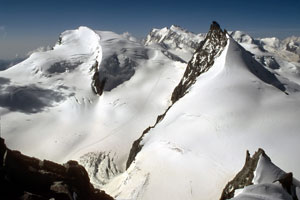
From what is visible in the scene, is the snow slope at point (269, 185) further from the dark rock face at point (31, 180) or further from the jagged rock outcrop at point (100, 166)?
the jagged rock outcrop at point (100, 166)

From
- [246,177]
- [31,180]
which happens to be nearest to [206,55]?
[246,177]

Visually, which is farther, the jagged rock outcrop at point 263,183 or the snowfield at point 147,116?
the snowfield at point 147,116

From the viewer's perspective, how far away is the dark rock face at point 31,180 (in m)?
12.5

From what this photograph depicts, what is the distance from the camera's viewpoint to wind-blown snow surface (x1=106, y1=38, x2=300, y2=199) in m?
21.4

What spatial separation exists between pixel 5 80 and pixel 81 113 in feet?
65.4

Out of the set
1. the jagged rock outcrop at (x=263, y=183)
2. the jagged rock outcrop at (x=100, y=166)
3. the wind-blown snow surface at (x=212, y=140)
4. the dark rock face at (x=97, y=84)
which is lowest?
the jagged rock outcrop at (x=100, y=166)

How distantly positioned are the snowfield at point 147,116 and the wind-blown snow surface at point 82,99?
0.20m

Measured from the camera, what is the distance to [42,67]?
64.3 meters

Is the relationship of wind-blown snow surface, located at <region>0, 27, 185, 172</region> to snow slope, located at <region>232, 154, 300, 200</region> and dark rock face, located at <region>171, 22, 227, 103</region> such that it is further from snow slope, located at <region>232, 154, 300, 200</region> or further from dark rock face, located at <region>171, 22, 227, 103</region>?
snow slope, located at <region>232, 154, 300, 200</region>

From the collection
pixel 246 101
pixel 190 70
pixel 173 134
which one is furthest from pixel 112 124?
pixel 246 101

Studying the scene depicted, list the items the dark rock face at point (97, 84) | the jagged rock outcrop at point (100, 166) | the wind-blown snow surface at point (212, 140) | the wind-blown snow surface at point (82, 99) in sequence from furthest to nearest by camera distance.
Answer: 1. the dark rock face at point (97, 84)
2. the wind-blown snow surface at point (82, 99)
3. the jagged rock outcrop at point (100, 166)
4. the wind-blown snow surface at point (212, 140)

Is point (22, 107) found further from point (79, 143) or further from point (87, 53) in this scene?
point (87, 53)

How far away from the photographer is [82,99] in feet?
188

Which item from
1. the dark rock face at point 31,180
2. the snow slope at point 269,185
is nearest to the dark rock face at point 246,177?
the snow slope at point 269,185
